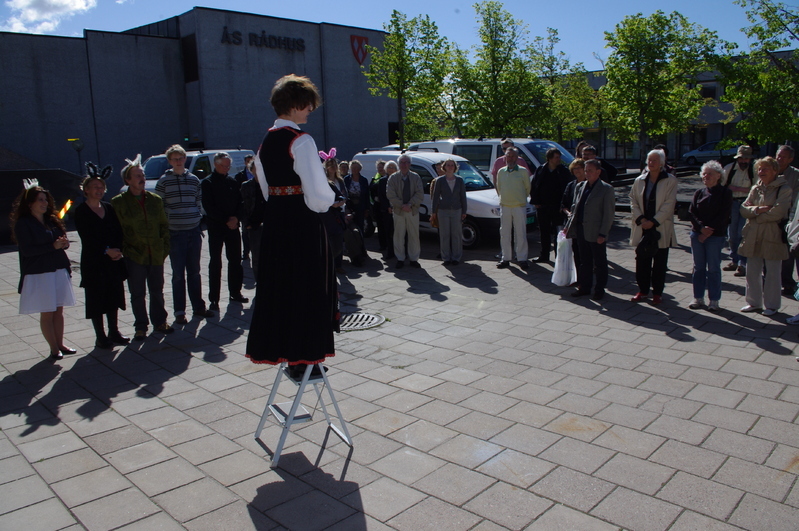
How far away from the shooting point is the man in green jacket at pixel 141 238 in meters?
6.56

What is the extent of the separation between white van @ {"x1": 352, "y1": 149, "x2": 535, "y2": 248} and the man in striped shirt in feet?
19.2

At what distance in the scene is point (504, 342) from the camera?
6.29 meters

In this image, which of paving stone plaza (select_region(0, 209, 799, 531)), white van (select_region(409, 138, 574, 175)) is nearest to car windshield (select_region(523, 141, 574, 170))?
white van (select_region(409, 138, 574, 175))

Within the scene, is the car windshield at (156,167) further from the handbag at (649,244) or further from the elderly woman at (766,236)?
the elderly woman at (766,236)

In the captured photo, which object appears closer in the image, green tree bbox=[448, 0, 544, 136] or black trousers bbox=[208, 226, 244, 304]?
black trousers bbox=[208, 226, 244, 304]

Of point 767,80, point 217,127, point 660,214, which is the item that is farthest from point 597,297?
point 217,127

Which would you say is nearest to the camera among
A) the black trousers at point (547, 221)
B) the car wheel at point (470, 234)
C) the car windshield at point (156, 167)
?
the black trousers at point (547, 221)

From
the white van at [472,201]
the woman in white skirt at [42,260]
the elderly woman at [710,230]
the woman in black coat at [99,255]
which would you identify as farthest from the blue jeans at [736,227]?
the woman in white skirt at [42,260]

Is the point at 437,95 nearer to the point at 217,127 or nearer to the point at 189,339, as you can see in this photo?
the point at 217,127

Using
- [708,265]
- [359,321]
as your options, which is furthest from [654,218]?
[359,321]

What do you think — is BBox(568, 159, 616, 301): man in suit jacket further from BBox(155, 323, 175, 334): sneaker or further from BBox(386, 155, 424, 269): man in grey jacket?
BBox(155, 323, 175, 334): sneaker

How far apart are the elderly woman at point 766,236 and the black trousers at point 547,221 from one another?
3.16 m

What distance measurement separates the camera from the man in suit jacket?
765 cm

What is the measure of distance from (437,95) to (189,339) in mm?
17598
